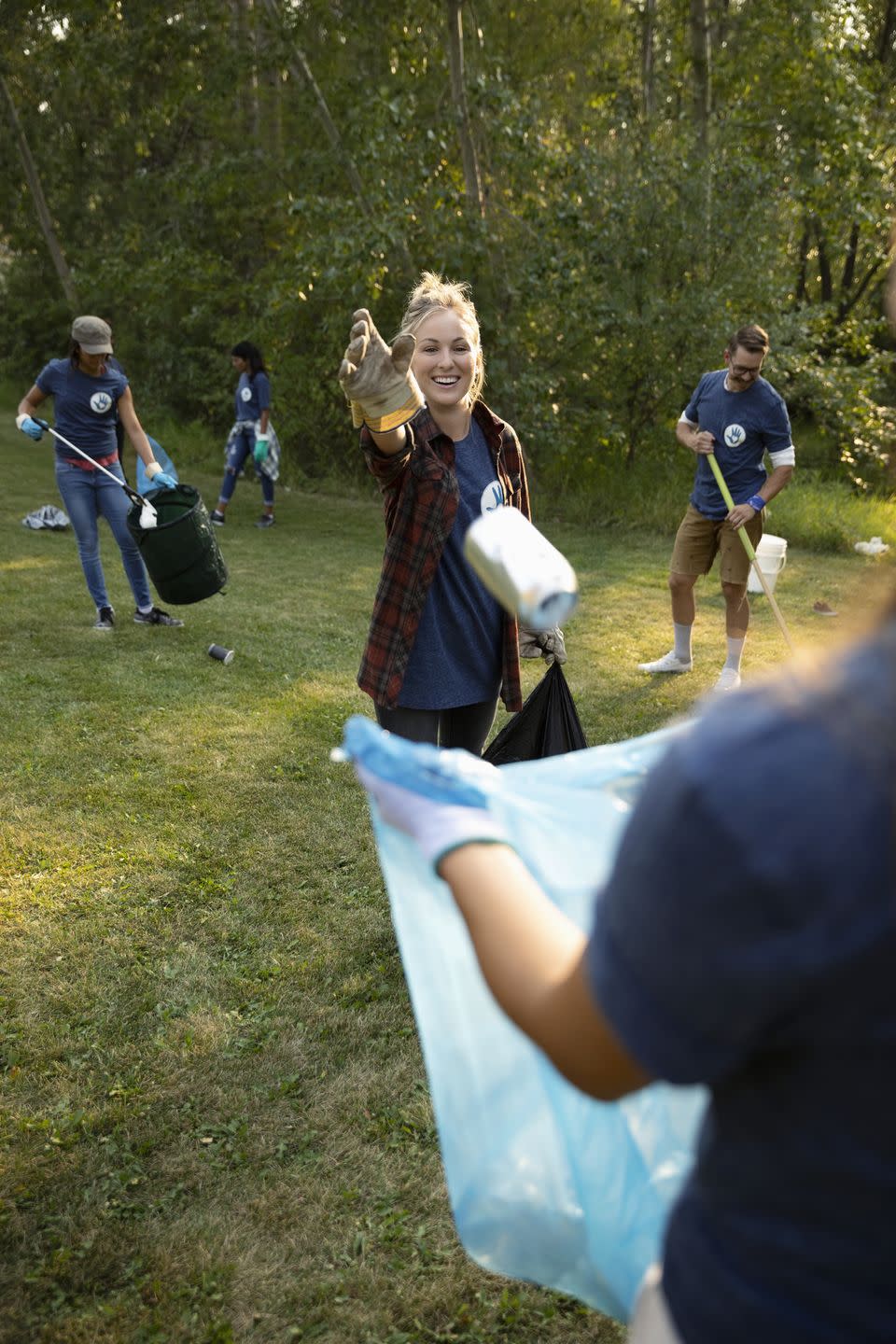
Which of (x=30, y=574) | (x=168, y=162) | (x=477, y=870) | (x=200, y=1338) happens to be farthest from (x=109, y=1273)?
(x=168, y=162)

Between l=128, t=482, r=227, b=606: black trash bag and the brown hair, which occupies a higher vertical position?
the brown hair

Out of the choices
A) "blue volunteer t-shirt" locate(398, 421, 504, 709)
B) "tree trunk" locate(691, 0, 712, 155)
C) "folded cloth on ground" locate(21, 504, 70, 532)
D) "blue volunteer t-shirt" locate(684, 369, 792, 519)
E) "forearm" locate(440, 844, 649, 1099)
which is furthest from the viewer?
"tree trunk" locate(691, 0, 712, 155)

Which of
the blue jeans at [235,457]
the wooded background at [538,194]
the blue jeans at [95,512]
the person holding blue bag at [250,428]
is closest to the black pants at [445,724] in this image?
the blue jeans at [95,512]

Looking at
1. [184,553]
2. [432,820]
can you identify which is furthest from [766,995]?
[184,553]

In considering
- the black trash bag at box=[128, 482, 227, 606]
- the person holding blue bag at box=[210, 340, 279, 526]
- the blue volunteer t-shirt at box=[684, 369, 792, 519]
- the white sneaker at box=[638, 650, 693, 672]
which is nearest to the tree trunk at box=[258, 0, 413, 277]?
the person holding blue bag at box=[210, 340, 279, 526]

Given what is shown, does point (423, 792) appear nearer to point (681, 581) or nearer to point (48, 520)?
point (681, 581)

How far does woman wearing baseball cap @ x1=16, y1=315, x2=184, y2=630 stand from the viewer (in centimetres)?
640

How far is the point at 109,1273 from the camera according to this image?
7.59 ft

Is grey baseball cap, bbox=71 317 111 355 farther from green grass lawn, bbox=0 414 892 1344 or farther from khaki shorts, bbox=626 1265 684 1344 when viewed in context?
khaki shorts, bbox=626 1265 684 1344

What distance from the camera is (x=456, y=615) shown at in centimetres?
306

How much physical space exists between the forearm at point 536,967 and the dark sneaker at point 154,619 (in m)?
6.62

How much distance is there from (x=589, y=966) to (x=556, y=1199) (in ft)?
2.02

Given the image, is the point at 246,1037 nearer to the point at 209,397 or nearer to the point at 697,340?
the point at 697,340

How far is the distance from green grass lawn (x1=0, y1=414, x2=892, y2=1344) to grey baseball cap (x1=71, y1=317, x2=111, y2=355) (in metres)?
1.86
